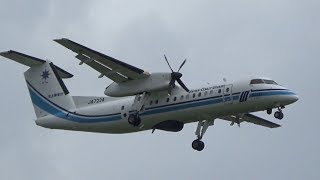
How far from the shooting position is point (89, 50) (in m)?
30.4

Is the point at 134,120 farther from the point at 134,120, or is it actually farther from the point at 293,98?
the point at 293,98

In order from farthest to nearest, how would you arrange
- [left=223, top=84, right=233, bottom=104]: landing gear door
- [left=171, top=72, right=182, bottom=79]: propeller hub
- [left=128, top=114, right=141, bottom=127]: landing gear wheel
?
[left=128, top=114, right=141, bottom=127]: landing gear wheel, [left=171, top=72, right=182, bottom=79]: propeller hub, [left=223, top=84, right=233, bottom=104]: landing gear door

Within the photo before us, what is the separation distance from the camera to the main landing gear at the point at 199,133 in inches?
1275

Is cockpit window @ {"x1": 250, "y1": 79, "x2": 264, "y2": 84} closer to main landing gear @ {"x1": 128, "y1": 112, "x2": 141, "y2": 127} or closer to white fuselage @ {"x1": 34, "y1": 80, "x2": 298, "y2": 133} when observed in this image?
white fuselage @ {"x1": 34, "y1": 80, "x2": 298, "y2": 133}

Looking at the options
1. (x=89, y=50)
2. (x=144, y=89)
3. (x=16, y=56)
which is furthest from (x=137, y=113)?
(x=16, y=56)

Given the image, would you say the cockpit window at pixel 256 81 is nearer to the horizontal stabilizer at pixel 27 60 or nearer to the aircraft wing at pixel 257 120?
the aircraft wing at pixel 257 120

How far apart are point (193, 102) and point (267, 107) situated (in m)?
2.98

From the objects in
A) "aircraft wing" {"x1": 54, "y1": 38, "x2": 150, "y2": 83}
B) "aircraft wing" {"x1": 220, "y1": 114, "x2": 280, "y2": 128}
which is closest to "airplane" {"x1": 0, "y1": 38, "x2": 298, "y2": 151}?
"aircraft wing" {"x1": 54, "y1": 38, "x2": 150, "y2": 83}

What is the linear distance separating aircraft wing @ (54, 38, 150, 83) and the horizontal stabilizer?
3266mm

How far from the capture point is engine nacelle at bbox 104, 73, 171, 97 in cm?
3161

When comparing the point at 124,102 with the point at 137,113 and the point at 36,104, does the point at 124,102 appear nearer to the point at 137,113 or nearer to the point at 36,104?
the point at 137,113

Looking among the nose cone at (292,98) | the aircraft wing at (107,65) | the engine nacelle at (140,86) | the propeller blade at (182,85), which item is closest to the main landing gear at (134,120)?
the engine nacelle at (140,86)

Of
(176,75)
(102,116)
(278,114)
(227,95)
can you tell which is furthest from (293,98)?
(102,116)

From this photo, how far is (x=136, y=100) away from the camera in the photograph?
3256 cm
